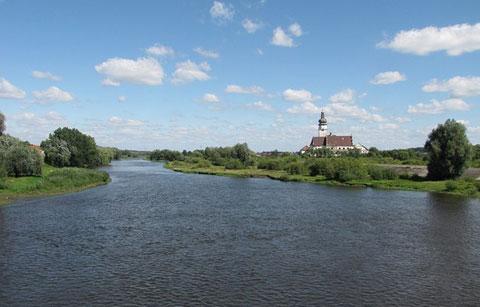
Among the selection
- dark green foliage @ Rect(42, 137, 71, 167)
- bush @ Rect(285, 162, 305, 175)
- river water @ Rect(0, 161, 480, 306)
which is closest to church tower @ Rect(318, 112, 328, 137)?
bush @ Rect(285, 162, 305, 175)

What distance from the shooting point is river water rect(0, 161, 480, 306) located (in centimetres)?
2012

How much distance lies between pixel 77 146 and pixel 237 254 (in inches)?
3333

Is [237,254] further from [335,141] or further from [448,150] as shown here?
[335,141]

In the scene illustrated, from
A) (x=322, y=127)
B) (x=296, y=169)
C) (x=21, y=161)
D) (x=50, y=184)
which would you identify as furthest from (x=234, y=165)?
(x=322, y=127)

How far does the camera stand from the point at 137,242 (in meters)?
29.3

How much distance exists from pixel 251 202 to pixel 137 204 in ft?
39.1

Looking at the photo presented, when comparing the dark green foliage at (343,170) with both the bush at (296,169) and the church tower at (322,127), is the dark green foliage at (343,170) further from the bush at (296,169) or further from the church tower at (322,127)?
the church tower at (322,127)

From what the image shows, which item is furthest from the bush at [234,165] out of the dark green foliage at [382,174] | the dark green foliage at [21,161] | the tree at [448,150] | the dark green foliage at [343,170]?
the dark green foliage at [21,161]

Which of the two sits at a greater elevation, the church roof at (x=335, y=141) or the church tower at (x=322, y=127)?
the church tower at (x=322, y=127)

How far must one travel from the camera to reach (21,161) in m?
57.9

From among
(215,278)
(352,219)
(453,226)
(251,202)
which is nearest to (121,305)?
(215,278)

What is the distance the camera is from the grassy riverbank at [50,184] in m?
48.8

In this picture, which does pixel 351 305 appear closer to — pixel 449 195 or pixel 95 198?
pixel 95 198

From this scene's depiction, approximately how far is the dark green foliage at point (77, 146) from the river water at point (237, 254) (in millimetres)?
56039
